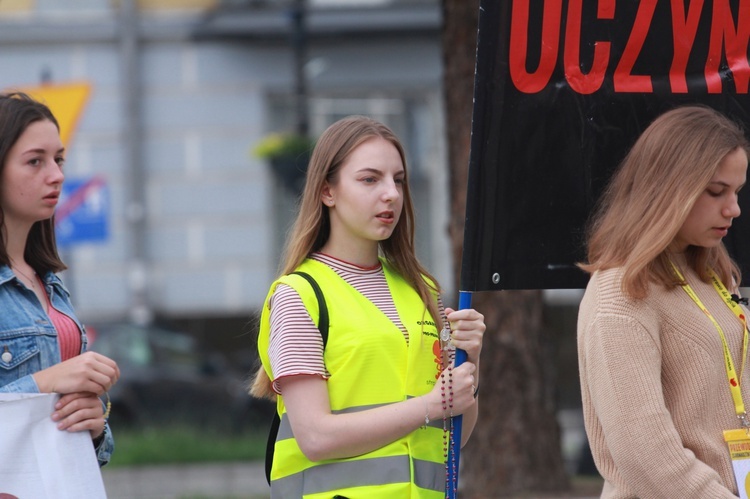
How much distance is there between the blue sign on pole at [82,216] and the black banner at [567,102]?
25.2 ft

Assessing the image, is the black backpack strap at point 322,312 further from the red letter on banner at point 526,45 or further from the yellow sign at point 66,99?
the yellow sign at point 66,99

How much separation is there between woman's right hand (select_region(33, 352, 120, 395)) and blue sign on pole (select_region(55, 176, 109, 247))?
7.55 metres

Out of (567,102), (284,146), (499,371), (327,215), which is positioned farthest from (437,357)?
(284,146)

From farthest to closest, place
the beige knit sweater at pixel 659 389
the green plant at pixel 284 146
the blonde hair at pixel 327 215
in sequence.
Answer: the green plant at pixel 284 146 < the blonde hair at pixel 327 215 < the beige knit sweater at pixel 659 389

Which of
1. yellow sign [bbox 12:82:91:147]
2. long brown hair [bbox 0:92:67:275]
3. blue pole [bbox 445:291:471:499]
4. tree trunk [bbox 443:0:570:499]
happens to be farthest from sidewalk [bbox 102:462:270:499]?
blue pole [bbox 445:291:471:499]

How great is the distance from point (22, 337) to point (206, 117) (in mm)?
14652

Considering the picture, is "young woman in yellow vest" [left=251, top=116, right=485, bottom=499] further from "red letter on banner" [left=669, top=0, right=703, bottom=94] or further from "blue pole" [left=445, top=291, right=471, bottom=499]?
"red letter on banner" [left=669, top=0, right=703, bottom=94]

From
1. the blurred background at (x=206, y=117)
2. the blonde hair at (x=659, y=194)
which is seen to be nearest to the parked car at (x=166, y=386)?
the blurred background at (x=206, y=117)

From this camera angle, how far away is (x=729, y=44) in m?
3.52

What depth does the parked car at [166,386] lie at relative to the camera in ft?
43.2

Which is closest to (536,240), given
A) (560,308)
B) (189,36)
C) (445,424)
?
(445,424)

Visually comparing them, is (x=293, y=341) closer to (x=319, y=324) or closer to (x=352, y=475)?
(x=319, y=324)

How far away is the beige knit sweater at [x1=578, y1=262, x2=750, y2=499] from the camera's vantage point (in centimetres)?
287

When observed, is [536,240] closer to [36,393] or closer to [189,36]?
[36,393]
